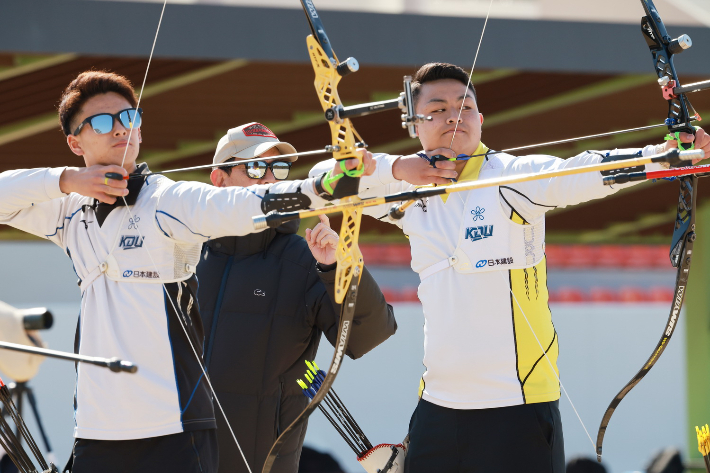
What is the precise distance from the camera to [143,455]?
168 centimetres

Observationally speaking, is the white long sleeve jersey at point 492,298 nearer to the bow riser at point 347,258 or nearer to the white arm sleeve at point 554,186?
A: the white arm sleeve at point 554,186

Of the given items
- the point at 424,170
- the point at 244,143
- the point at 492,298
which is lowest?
the point at 492,298

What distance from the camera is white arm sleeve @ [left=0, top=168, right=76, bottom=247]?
5.93 feet

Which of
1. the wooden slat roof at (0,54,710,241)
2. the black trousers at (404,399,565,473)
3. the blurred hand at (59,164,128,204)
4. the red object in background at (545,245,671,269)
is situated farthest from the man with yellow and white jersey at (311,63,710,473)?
the red object in background at (545,245,671,269)

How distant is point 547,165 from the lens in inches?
75.4

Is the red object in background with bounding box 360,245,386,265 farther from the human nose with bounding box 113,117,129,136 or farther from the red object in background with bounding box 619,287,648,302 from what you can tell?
the human nose with bounding box 113,117,129,136

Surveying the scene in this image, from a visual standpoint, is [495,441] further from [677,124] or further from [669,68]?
[669,68]

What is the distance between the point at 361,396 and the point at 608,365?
1.94m

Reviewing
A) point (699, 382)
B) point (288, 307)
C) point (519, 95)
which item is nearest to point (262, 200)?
point (288, 307)

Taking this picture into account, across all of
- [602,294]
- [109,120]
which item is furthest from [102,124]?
[602,294]

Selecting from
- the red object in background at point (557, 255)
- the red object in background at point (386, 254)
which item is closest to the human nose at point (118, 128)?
the red object in background at point (386, 254)

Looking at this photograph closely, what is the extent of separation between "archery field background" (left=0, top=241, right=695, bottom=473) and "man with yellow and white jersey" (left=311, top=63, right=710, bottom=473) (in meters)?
3.80

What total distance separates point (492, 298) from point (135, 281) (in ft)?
2.61

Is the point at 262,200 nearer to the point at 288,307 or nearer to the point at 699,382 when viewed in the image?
the point at 288,307
